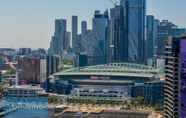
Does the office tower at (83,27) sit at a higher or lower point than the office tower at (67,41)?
higher

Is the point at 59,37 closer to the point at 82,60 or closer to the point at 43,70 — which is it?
the point at 82,60

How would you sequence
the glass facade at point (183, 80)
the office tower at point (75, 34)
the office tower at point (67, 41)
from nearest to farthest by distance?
the glass facade at point (183, 80)
the office tower at point (75, 34)
the office tower at point (67, 41)

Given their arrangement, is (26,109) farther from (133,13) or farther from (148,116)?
(133,13)

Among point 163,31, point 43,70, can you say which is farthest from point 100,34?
point 43,70

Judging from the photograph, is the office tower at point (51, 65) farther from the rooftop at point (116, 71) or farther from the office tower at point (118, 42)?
the office tower at point (118, 42)

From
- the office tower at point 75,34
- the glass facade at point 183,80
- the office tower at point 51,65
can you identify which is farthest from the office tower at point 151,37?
the glass facade at point 183,80

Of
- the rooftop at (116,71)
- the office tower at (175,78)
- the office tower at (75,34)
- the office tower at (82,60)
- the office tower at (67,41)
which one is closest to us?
the office tower at (175,78)

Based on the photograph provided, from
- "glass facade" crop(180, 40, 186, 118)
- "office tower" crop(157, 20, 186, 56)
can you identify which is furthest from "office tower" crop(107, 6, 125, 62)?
"glass facade" crop(180, 40, 186, 118)
